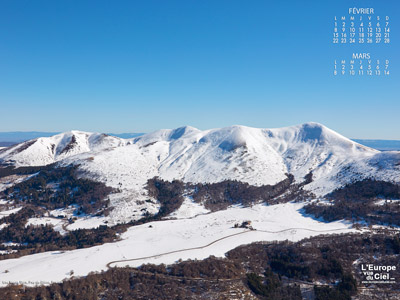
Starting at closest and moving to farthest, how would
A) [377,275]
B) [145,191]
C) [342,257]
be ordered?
[377,275], [342,257], [145,191]

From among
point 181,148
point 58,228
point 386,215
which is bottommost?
point 58,228

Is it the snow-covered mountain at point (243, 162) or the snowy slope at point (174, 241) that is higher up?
the snow-covered mountain at point (243, 162)

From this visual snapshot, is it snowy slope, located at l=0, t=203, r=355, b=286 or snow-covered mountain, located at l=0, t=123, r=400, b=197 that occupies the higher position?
snow-covered mountain, located at l=0, t=123, r=400, b=197

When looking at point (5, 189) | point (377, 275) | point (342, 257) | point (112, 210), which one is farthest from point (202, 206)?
point (5, 189)

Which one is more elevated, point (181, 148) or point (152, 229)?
point (181, 148)

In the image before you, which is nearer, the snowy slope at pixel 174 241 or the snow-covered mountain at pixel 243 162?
the snowy slope at pixel 174 241

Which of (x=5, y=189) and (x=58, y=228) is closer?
(x=58, y=228)

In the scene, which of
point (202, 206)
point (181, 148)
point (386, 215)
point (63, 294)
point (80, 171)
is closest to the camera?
point (63, 294)

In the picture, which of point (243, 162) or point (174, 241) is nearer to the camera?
point (174, 241)

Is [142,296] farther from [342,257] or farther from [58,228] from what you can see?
[58,228]

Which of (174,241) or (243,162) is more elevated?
(243,162)

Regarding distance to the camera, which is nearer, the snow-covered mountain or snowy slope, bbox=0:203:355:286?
snowy slope, bbox=0:203:355:286
